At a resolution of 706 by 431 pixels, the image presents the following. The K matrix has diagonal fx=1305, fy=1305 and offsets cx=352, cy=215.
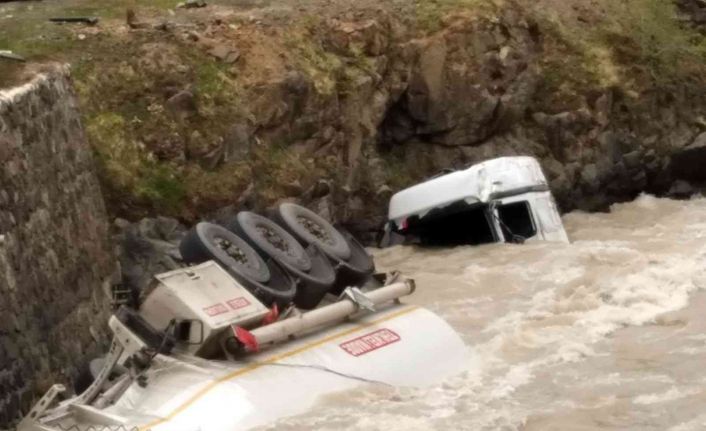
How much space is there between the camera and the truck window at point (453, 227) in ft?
47.5

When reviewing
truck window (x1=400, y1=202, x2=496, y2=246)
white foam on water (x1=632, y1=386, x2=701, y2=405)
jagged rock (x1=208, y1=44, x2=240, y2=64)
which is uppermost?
jagged rock (x1=208, y1=44, x2=240, y2=64)

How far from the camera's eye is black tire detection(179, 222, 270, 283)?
9.58m

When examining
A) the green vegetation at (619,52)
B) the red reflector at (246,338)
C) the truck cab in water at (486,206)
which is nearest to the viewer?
the red reflector at (246,338)

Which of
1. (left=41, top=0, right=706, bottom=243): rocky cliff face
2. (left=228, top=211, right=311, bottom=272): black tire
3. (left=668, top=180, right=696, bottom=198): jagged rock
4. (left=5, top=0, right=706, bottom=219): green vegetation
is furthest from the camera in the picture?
(left=668, top=180, right=696, bottom=198): jagged rock

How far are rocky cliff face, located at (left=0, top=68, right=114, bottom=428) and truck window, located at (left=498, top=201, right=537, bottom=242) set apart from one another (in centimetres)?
502

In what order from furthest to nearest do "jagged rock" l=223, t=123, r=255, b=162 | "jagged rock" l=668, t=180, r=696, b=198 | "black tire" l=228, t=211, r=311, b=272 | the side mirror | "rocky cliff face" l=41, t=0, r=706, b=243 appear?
"jagged rock" l=668, t=180, r=696, b=198 → "jagged rock" l=223, t=123, r=255, b=162 → "rocky cliff face" l=41, t=0, r=706, b=243 → "black tire" l=228, t=211, r=311, b=272 → the side mirror

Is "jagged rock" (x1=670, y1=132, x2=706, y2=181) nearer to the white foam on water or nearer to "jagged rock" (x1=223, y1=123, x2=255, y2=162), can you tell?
"jagged rock" (x1=223, y1=123, x2=255, y2=162)

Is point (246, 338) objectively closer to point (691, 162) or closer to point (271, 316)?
point (271, 316)

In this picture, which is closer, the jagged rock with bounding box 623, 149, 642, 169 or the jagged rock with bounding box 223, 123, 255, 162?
the jagged rock with bounding box 223, 123, 255, 162

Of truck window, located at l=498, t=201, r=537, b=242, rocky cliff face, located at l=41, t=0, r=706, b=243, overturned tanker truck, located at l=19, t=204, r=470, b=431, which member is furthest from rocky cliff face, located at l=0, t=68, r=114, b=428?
truck window, located at l=498, t=201, r=537, b=242

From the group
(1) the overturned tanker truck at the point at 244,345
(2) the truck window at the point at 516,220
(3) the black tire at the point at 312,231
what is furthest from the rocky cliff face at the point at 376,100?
(1) the overturned tanker truck at the point at 244,345

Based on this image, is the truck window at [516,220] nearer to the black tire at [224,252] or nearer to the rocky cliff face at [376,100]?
the rocky cliff face at [376,100]

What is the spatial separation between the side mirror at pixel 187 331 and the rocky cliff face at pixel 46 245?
1075mm

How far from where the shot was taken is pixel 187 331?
859 cm
